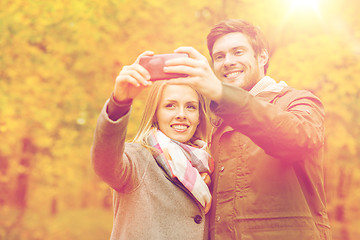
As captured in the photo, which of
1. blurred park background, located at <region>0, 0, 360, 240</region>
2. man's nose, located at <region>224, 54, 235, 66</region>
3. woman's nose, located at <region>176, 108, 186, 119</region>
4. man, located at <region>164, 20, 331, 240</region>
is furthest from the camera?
blurred park background, located at <region>0, 0, 360, 240</region>

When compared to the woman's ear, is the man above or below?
below

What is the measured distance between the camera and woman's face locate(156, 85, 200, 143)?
2.71 meters

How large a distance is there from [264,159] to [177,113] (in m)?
0.71

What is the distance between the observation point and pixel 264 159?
232 centimetres

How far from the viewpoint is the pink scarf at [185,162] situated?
244cm

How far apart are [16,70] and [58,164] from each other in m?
2.65

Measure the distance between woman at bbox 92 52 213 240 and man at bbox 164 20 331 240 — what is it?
0.15m

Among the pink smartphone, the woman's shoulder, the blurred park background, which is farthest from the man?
the blurred park background

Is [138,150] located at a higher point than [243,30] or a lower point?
lower

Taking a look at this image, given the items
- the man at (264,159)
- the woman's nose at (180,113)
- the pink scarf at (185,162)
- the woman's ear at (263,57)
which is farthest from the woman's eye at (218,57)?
the pink scarf at (185,162)

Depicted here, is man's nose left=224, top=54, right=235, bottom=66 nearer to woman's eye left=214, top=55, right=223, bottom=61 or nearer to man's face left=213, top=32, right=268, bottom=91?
man's face left=213, top=32, right=268, bottom=91

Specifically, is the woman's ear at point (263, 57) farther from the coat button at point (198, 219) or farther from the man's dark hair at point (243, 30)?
the coat button at point (198, 219)

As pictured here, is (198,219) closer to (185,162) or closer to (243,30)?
(185,162)

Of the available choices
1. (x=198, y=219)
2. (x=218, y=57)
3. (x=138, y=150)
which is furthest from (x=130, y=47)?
(x=198, y=219)
